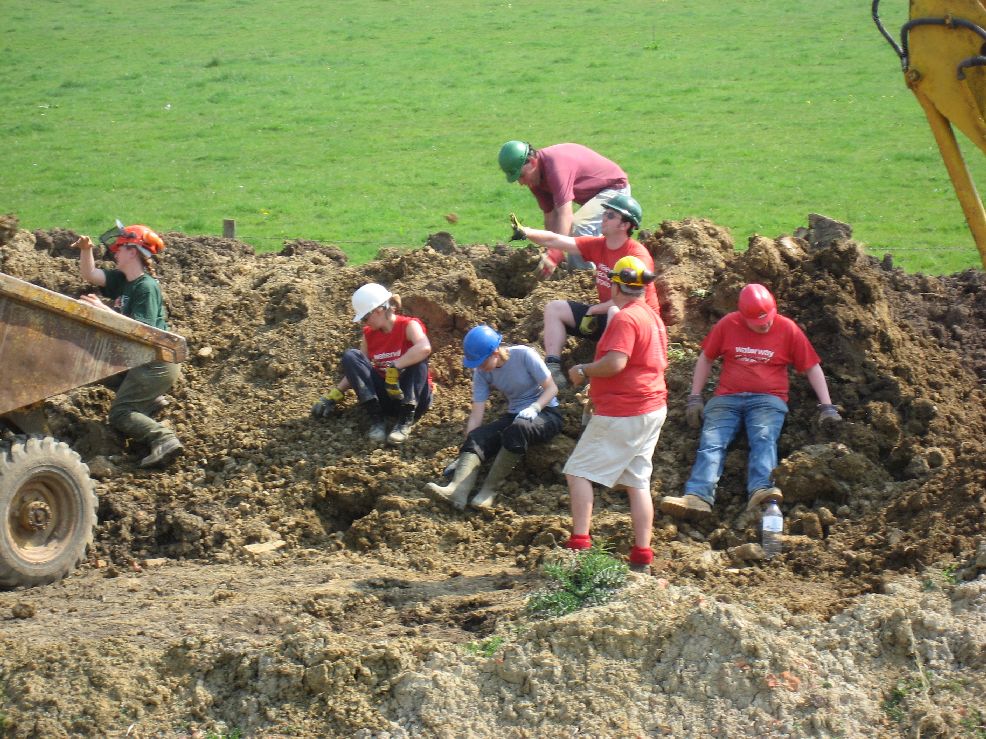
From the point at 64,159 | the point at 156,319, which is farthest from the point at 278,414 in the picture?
the point at 64,159

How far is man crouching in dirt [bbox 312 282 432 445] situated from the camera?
30.7 feet

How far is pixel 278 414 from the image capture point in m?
9.88

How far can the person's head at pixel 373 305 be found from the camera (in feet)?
30.4

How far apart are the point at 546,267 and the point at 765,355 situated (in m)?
2.55

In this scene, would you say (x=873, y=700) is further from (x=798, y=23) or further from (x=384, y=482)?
(x=798, y=23)

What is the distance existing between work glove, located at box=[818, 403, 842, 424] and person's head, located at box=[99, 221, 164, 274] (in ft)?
16.3

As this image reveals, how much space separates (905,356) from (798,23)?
22192 mm

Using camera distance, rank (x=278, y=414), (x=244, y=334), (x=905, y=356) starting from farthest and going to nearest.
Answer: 1. (x=244, y=334)
2. (x=278, y=414)
3. (x=905, y=356)

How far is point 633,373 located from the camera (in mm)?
7258

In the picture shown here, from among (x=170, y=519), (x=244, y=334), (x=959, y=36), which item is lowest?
(x=170, y=519)

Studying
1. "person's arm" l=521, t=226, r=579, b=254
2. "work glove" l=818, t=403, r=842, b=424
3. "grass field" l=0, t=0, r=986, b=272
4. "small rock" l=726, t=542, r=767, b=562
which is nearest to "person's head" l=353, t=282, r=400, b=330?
"person's arm" l=521, t=226, r=579, b=254

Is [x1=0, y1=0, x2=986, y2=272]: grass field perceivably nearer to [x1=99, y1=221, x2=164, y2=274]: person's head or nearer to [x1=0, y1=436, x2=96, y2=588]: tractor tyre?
[x1=99, y1=221, x2=164, y2=274]: person's head

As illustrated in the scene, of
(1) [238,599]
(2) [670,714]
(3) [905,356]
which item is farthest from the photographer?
(3) [905,356]

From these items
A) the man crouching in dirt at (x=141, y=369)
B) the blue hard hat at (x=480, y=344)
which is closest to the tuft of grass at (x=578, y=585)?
the blue hard hat at (x=480, y=344)
